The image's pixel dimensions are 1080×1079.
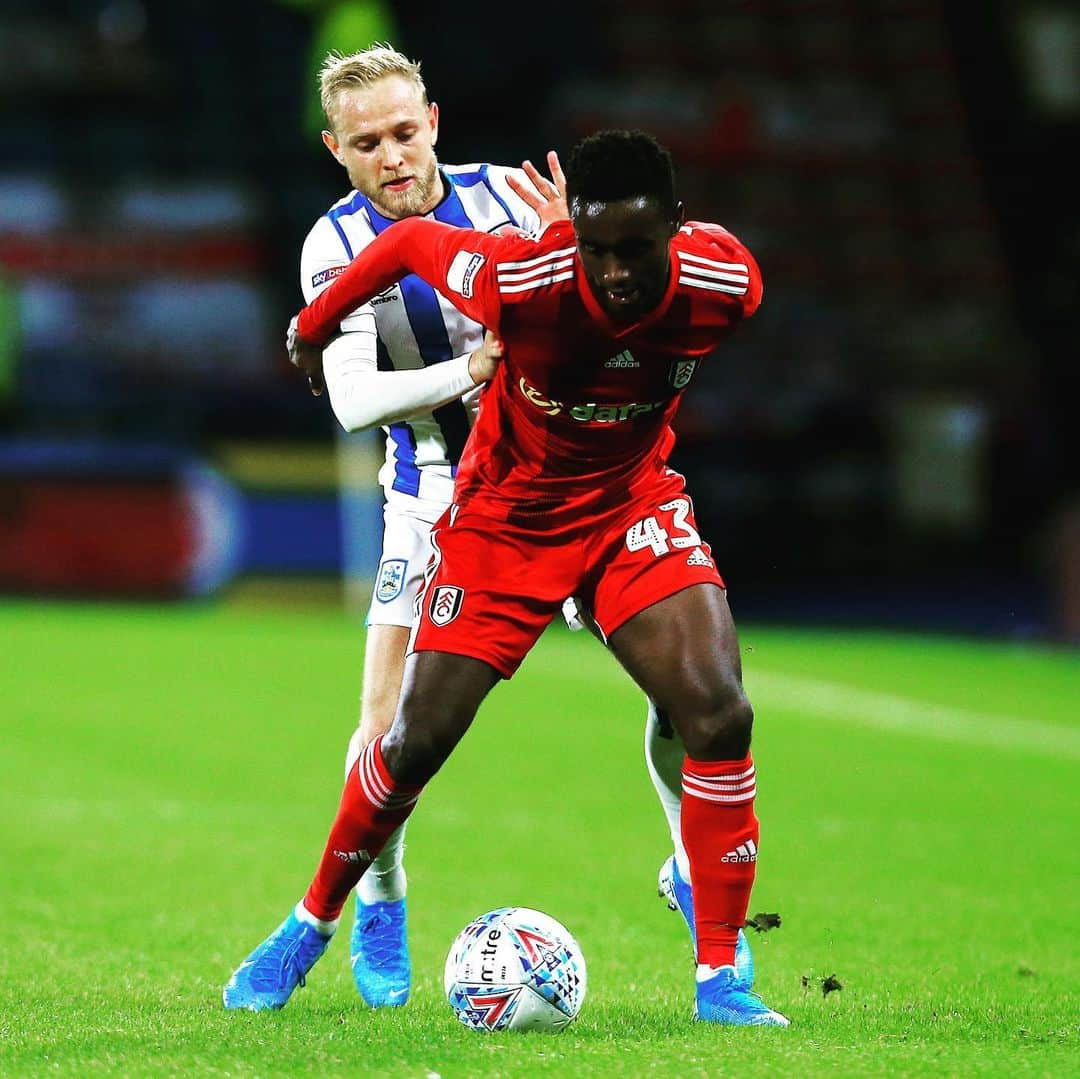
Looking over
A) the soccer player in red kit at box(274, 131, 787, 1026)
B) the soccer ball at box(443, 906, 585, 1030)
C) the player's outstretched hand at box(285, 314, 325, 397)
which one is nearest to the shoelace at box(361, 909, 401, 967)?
the soccer player in red kit at box(274, 131, 787, 1026)

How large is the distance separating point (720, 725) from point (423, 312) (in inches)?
52.5

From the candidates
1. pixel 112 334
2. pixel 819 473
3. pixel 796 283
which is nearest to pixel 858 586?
pixel 819 473

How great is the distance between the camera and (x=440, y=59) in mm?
21891

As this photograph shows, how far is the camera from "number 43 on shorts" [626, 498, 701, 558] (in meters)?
4.17

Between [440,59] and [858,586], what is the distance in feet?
29.0

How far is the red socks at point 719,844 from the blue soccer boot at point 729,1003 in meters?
0.04

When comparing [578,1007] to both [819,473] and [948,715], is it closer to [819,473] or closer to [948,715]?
[948,715]

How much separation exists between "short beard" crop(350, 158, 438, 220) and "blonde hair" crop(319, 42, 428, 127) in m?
0.18

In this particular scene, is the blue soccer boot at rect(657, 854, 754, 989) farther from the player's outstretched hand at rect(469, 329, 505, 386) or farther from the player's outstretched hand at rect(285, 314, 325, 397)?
the player's outstretched hand at rect(285, 314, 325, 397)

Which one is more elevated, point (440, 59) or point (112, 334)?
point (440, 59)

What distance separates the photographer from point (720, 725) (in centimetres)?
396

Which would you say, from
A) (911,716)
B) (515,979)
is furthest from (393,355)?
(911,716)

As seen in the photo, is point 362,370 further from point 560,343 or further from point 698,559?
point 698,559

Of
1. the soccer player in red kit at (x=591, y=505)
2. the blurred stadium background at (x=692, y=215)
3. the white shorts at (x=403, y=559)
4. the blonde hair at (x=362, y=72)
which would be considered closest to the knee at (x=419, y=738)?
the soccer player in red kit at (x=591, y=505)
